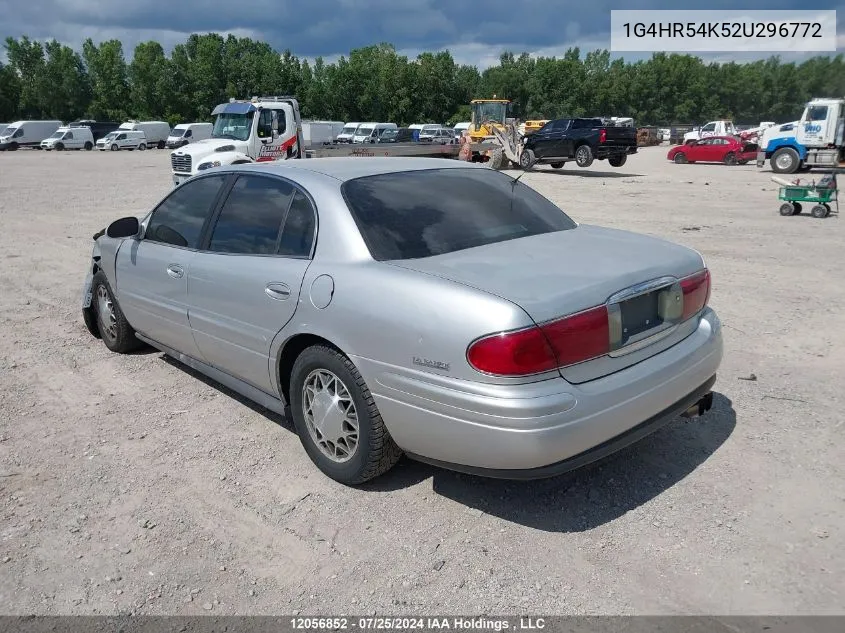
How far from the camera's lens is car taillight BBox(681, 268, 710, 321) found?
334 cm

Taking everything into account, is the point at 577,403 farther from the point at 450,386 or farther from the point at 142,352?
the point at 142,352

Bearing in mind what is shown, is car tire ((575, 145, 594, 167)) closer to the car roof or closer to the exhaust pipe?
the car roof

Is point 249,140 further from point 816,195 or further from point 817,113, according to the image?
point 817,113

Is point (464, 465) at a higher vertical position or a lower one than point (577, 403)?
lower

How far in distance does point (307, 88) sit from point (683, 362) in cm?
8509

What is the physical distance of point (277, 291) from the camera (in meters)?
3.48

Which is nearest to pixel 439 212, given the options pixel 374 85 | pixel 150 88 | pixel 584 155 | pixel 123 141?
pixel 584 155

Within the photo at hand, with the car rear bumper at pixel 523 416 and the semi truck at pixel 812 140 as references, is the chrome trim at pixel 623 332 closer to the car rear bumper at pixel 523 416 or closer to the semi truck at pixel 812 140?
the car rear bumper at pixel 523 416

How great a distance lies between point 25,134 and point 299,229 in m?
64.1

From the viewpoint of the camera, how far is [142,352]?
5.51 metres

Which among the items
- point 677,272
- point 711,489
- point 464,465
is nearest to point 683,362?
point 677,272

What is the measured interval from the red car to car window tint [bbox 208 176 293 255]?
32.3 m

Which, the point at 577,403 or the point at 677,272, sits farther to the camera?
the point at 677,272

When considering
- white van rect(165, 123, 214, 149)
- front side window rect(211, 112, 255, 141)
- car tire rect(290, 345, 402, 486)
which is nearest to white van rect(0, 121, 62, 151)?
white van rect(165, 123, 214, 149)
